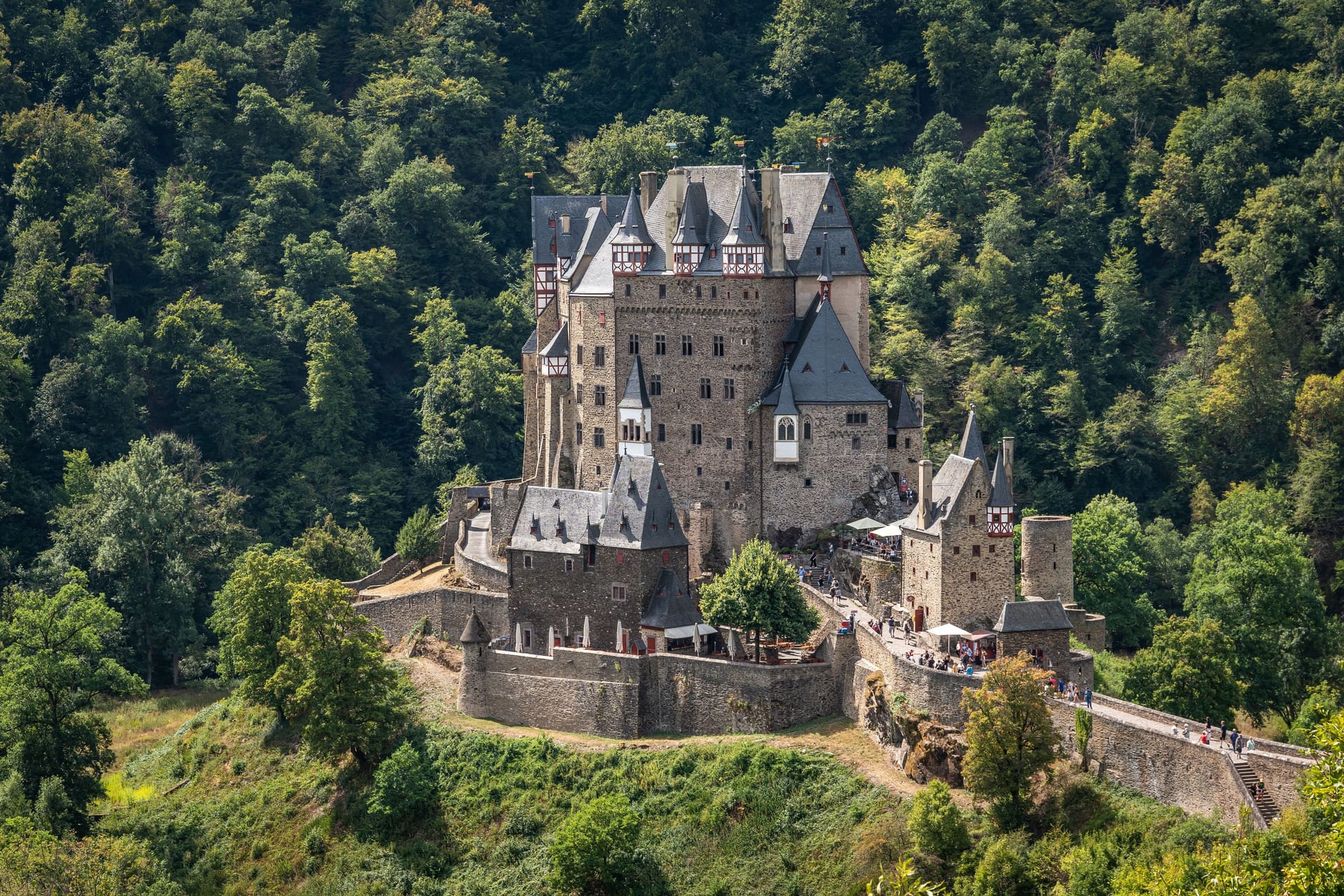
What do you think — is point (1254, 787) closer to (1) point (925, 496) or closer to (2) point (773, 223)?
(1) point (925, 496)

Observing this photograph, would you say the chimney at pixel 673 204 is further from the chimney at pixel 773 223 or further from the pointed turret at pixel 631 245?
the chimney at pixel 773 223

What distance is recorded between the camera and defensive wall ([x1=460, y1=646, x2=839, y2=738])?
71.8 meters

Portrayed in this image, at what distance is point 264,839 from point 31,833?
318 inches

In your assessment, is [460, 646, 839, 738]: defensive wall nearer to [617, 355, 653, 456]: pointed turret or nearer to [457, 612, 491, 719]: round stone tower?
[457, 612, 491, 719]: round stone tower

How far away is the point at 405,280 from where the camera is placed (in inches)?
4705

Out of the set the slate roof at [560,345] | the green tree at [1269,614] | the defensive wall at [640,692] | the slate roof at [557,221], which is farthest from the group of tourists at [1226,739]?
the slate roof at [557,221]

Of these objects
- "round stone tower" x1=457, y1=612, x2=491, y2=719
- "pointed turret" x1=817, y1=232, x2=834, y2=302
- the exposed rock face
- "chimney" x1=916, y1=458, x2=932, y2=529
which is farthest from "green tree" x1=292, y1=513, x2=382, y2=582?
the exposed rock face

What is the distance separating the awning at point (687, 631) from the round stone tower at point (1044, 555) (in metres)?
11.0

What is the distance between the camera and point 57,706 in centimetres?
8062

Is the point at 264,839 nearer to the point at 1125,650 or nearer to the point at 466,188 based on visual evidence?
the point at 1125,650

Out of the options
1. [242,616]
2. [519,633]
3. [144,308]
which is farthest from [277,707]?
[144,308]

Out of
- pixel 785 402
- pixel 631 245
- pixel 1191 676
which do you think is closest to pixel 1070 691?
pixel 1191 676

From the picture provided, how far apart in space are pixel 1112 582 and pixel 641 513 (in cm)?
2248

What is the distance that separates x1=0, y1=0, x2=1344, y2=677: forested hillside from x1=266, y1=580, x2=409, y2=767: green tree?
48.9ft
